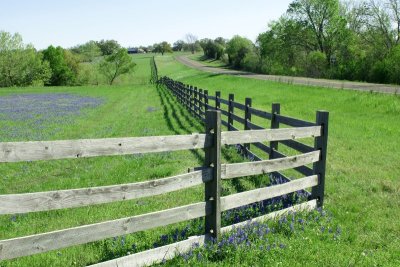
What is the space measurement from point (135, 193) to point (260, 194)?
6.79 ft

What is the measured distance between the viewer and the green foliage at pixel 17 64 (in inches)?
2756

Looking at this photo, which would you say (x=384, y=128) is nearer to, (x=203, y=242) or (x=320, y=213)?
(x=320, y=213)

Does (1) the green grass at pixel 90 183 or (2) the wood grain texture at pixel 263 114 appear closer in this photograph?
(1) the green grass at pixel 90 183

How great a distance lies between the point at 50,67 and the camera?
8312cm

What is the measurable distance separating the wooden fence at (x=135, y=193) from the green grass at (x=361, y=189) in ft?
2.46

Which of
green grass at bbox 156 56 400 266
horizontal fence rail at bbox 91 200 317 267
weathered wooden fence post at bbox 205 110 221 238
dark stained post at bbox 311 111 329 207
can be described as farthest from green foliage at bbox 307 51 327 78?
horizontal fence rail at bbox 91 200 317 267

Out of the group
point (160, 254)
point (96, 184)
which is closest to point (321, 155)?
point (160, 254)

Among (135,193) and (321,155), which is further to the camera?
(321,155)

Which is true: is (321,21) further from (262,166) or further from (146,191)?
(146,191)

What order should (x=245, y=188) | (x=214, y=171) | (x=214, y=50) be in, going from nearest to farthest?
(x=214, y=171)
(x=245, y=188)
(x=214, y=50)

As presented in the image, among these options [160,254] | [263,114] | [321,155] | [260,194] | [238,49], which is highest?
[238,49]

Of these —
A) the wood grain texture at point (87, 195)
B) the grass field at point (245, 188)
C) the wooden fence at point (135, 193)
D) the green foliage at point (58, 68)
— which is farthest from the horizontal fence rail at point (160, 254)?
the green foliage at point (58, 68)

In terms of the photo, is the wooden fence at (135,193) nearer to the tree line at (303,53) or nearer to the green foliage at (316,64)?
the tree line at (303,53)

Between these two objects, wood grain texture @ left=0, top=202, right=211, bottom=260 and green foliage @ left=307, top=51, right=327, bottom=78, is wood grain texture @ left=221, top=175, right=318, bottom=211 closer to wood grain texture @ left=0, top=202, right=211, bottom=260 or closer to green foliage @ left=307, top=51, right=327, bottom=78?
wood grain texture @ left=0, top=202, right=211, bottom=260
